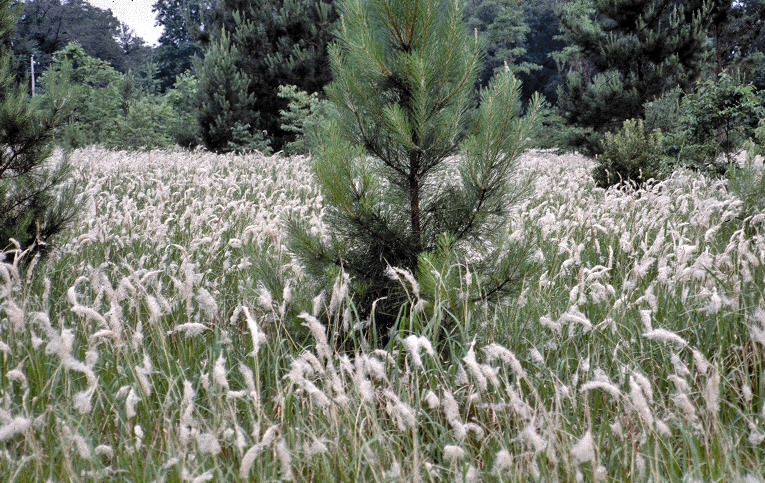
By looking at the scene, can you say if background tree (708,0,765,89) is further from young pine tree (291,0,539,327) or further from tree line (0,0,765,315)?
young pine tree (291,0,539,327)

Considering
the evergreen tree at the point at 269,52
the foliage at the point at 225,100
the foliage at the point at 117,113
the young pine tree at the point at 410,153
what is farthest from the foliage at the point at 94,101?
the young pine tree at the point at 410,153

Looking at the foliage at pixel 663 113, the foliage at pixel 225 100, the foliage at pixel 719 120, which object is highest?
the foliage at pixel 225 100

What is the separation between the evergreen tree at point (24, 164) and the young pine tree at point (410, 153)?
2.03 metres

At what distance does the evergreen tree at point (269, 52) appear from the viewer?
55.0 ft

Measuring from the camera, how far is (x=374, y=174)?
9.76 feet

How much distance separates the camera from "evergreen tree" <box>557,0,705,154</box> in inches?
730

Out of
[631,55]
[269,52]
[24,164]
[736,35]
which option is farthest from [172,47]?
[24,164]

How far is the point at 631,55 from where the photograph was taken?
19.2 m

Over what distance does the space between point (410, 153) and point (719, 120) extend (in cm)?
828

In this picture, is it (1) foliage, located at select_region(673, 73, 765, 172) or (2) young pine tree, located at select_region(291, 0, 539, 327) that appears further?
(1) foliage, located at select_region(673, 73, 765, 172)

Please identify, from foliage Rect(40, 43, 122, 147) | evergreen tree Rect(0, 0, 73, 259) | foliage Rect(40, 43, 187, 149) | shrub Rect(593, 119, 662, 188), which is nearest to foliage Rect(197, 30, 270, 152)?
foliage Rect(40, 43, 187, 149)

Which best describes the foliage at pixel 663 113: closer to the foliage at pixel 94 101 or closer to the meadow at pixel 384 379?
the meadow at pixel 384 379

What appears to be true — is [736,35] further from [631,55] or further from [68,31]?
[68,31]

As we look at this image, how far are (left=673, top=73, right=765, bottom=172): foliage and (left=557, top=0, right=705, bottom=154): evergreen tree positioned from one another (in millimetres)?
10067
